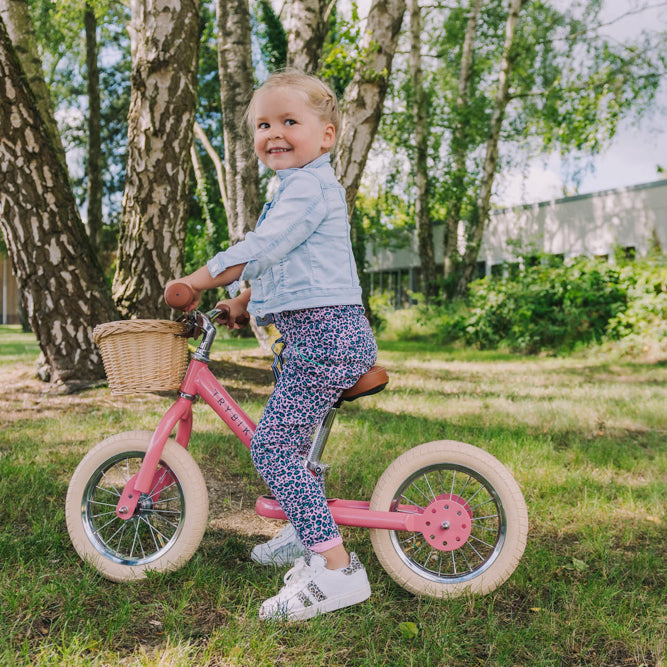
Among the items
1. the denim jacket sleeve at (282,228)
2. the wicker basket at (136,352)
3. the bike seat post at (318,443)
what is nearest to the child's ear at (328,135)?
the denim jacket sleeve at (282,228)

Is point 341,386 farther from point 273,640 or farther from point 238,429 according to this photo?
point 273,640

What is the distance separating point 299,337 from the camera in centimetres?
242

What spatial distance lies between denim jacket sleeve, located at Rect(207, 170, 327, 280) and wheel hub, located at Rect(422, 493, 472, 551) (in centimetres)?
113

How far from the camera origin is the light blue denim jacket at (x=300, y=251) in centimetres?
227

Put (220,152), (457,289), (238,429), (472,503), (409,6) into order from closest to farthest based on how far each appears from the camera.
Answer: (238,429) < (472,503) < (409,6) < (457,289) < (220,152)

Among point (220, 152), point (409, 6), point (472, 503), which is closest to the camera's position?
point (472, 503)

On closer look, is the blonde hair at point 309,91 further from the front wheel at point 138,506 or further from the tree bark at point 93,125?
the tree bark at point 93,125

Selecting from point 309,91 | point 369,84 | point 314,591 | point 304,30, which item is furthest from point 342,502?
point 304,30

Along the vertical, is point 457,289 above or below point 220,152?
below

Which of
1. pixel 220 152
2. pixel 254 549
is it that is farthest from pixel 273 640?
pixel 220 152

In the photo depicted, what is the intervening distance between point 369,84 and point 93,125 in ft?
37.3

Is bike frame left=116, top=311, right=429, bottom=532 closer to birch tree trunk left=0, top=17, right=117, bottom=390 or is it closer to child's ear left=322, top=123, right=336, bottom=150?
child's ear left=322, top=123, right=336, bottom=150

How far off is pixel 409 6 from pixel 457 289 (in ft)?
22.8

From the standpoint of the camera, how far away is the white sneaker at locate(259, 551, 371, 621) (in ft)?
7.52
